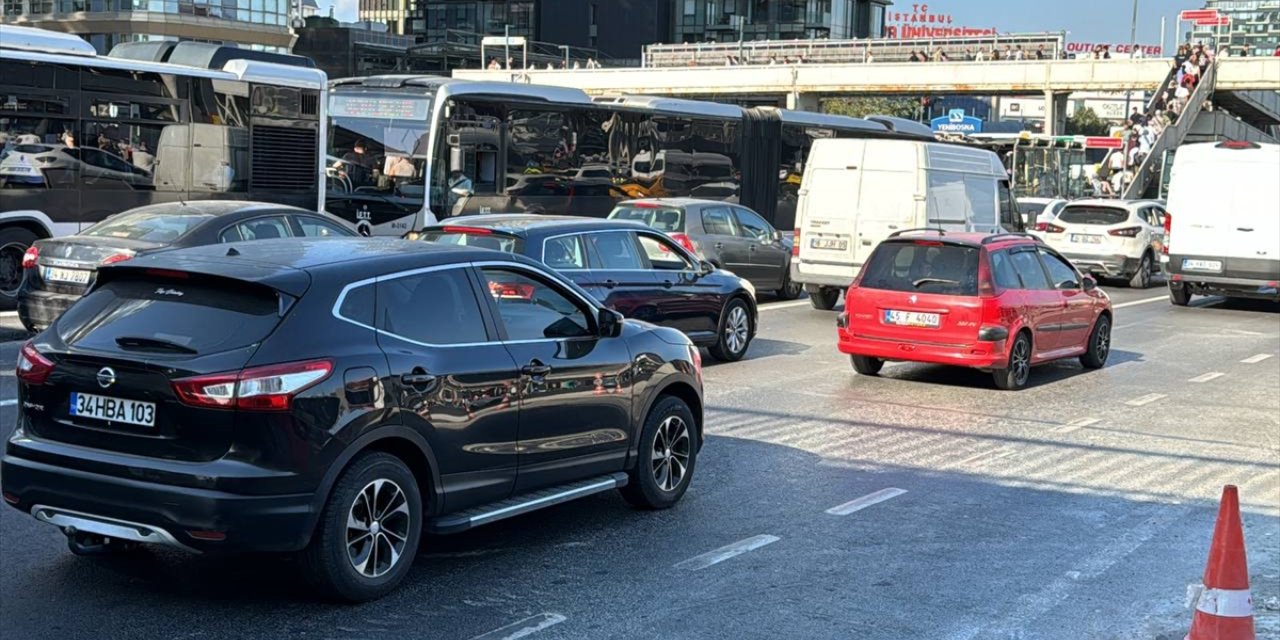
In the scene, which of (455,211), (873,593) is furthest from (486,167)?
(873,593)

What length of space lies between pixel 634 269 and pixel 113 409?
818 centimetres

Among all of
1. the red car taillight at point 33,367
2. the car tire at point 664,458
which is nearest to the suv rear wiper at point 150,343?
the red car taillight at point 33,367

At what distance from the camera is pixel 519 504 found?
723cm

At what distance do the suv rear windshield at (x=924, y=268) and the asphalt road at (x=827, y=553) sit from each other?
1.61 m

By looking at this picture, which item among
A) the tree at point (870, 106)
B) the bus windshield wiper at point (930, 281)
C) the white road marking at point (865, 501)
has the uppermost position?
the tree at point (870, 106)

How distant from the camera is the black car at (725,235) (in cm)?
2014

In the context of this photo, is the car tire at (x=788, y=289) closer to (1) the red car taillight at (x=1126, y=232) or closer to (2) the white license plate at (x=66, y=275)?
(1) the red car taillight at (x=1126, y=232)

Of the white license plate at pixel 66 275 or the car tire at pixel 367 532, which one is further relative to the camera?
the white license plate at pixel 66 275

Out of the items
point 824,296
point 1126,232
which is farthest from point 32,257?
point 1126,232

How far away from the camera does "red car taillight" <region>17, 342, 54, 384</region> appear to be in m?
6.30

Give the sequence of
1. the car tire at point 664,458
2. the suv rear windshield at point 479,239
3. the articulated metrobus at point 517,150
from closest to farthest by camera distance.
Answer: the car tire at point 664,458 < the suv rear windshield at point 479,239 < the articulated metrobus at point 517,150

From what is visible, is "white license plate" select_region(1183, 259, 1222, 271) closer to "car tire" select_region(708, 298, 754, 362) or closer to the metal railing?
"car tire" select_region(708, 298, 754, 362)

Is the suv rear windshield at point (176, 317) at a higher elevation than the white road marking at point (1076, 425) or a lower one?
higher

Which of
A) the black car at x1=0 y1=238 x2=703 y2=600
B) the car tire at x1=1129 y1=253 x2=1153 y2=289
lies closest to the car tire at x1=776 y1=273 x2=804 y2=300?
the car tire at x1=1129 y1=253 x2=1153 y2=289
